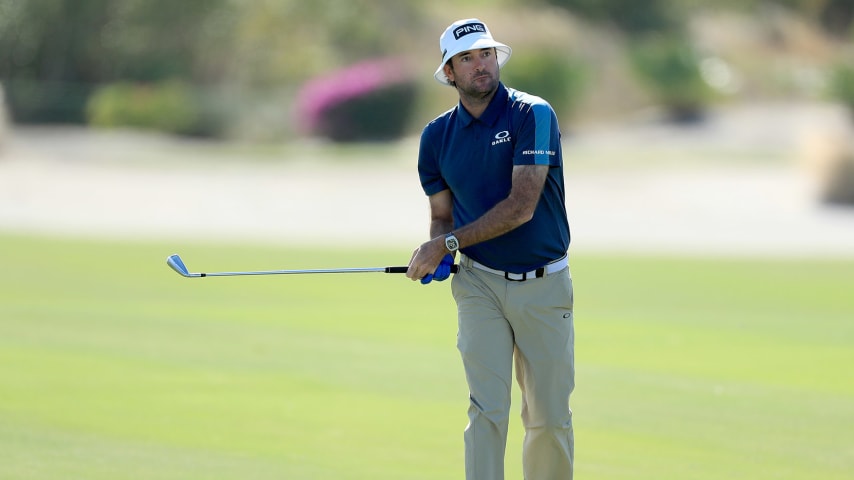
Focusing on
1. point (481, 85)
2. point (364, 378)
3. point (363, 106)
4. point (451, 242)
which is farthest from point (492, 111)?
point (363, 106)

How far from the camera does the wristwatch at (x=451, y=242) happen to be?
19.6 feet

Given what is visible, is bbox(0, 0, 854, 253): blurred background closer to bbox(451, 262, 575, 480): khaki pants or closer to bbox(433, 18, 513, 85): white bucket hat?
bbox(451, 262, 575, 480): khaki pants

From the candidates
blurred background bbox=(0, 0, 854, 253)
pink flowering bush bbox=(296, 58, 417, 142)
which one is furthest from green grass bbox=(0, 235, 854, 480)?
pink flowering bush bbox=(296, 58, 417, 142)

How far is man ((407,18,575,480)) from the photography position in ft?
19.3

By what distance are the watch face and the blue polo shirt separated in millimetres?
162

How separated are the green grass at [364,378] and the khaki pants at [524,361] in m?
0.88

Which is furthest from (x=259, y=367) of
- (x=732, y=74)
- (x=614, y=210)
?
(x=732, y=74)

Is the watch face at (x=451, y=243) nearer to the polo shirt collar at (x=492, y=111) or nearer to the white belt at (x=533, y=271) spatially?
the white belt at (x=533, y=271)

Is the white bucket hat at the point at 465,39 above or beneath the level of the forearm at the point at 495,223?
above

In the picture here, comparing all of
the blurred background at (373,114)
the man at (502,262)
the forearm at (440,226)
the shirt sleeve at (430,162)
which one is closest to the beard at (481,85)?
the man at (502,262)

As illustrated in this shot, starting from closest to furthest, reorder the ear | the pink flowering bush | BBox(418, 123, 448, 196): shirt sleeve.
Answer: the ear < BBox(418, 123, 448, 196): shirt sleeve < the pink flowering bush

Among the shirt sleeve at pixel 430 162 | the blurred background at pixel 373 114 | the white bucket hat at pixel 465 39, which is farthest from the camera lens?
the blurred background at pixel 373 114

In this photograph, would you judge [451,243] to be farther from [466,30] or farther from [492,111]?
[466,30]

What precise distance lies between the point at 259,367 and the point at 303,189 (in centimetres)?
2000
